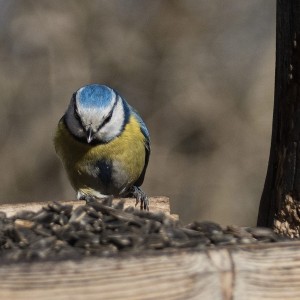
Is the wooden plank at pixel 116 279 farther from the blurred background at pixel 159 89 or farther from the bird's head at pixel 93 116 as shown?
the blurred background at pixel 159 89

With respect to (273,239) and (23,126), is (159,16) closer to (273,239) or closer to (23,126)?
(23,126)

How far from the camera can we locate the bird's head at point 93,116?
5340 millimetres

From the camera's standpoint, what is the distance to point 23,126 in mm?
8820

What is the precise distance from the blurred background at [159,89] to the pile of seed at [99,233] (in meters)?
5.40

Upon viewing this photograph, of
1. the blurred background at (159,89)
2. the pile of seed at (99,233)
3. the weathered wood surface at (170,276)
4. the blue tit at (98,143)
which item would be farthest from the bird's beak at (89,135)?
the blurred background at (159,89)

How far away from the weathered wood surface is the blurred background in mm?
6102

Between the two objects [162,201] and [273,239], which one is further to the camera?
[162,201]

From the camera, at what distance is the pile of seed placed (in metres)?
2.72

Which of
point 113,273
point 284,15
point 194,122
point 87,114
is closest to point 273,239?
point 113,273

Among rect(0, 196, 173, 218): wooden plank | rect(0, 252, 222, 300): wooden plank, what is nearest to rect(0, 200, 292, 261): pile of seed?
rect(0, 252, 222, 300): wooden plank

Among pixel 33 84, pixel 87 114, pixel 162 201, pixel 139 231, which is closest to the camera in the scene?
pixel 139 231

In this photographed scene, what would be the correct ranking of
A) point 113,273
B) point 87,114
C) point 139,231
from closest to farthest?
point 113,273 < point 139,231 < point 87,114

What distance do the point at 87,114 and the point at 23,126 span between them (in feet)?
11.8

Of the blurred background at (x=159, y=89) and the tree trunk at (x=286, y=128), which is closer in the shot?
the tree trunk at (x=286, y=128)
